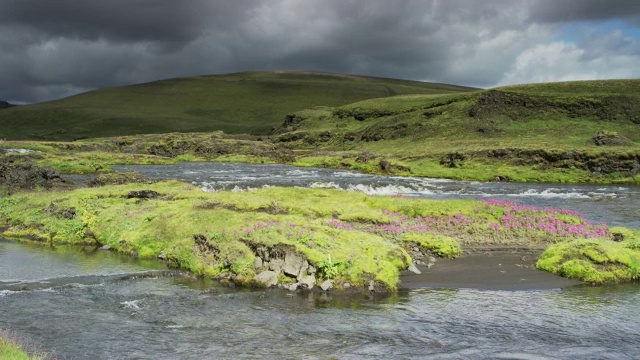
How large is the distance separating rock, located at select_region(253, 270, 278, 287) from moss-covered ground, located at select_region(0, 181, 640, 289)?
355 millimetres

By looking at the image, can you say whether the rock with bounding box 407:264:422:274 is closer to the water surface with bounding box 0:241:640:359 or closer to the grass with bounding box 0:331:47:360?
the water surface with bounding box 0:241:640:359

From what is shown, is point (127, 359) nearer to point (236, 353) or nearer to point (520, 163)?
point (236, 353)

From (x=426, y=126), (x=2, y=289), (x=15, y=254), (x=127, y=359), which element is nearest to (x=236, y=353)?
(x=127, y=359)

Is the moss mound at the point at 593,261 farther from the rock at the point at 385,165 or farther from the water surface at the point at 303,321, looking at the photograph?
the rock at the point at 385,165

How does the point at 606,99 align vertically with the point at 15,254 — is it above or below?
Result: above

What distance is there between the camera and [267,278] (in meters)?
23.3

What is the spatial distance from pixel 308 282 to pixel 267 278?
191cm

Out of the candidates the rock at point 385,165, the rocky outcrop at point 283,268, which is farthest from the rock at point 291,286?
the rock at point 385,165

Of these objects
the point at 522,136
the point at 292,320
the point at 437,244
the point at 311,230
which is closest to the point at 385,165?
the point at 522,136

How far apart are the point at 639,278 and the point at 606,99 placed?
6161 inches

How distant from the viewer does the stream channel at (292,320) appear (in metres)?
16.0

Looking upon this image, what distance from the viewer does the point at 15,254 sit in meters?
30.0

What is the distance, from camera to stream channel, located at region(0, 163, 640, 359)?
15953 millimetres

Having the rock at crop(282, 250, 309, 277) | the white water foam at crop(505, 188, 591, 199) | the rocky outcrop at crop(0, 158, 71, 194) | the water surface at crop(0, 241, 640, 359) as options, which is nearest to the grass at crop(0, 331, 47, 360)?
the water surface at crop(0, 241, 640, 359)
